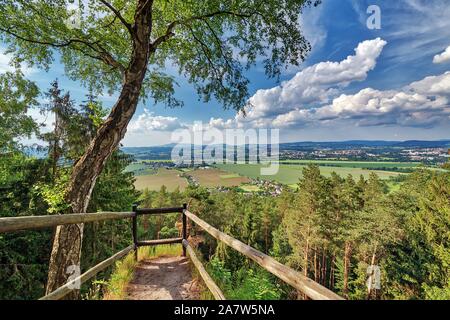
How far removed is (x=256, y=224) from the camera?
42.8m

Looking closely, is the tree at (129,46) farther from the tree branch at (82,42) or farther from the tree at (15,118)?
the tree at (15,118)

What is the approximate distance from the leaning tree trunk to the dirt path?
1.12m

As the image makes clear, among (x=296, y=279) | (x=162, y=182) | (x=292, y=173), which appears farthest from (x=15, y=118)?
(x=292, y=173)

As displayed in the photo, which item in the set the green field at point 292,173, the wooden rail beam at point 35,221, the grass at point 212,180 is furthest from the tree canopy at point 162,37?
the green field at point 292,173

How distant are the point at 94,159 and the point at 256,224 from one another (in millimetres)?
40747

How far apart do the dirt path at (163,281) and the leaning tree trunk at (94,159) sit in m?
1.12

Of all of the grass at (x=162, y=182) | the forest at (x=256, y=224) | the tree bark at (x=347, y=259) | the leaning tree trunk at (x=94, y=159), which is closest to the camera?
the leaning tree trunk at (x=94, y=159)

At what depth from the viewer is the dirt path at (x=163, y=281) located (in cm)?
431

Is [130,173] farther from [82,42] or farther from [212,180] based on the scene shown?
[212,180]

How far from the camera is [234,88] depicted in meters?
6.70

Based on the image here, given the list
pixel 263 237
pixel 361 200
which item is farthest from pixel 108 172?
pixel 361 200

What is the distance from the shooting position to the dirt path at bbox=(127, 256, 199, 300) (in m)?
4.31
